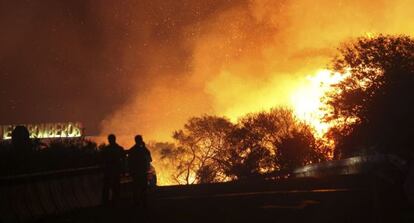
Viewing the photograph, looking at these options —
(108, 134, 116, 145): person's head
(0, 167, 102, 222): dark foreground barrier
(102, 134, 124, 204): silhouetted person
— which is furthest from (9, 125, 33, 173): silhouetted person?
(108, 134, 116, 145): person's head

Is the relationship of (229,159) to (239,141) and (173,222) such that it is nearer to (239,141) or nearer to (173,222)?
(239,141)

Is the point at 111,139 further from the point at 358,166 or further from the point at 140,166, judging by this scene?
the point at 358,166

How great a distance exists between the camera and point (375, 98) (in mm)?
42531

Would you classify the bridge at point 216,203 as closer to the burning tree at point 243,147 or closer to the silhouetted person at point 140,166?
the silhouetted person at point 140,166

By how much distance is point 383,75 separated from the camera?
→ 4550 centimetres

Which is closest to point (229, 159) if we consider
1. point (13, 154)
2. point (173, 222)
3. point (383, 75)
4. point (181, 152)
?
point (181, 152)

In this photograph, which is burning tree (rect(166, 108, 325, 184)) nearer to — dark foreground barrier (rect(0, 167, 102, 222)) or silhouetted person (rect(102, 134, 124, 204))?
dark foreground barrier (rect(0, 167, 102, 222))

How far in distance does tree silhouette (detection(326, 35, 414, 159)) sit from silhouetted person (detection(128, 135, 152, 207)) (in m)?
21.2

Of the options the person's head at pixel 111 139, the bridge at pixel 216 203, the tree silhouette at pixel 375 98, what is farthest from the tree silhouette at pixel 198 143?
the person's head at pixel 111 139

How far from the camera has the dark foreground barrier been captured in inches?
559

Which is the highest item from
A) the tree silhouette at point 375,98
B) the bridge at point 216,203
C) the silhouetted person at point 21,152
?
the tree silhouette at point 375,98

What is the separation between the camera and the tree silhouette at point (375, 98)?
37906 millimetres

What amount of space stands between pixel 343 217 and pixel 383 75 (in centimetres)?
3458

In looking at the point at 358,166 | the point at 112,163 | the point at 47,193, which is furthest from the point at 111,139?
the point at 358,166
